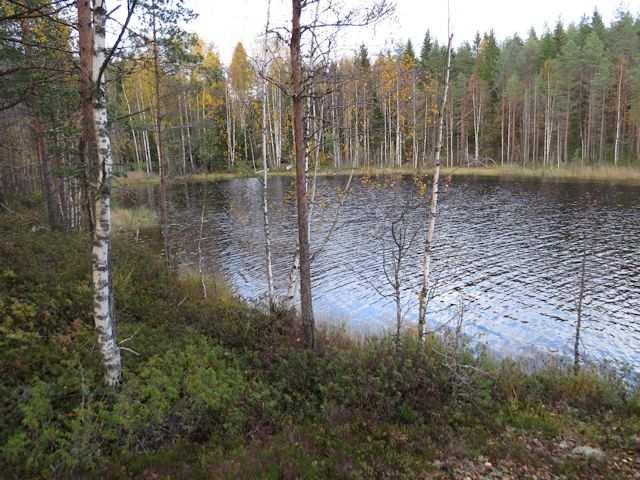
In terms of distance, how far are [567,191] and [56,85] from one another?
35.7m

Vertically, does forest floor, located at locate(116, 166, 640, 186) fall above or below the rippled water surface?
above

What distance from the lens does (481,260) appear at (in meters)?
18.5

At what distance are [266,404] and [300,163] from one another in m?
4.33

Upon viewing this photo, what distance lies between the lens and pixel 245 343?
29.3 ft

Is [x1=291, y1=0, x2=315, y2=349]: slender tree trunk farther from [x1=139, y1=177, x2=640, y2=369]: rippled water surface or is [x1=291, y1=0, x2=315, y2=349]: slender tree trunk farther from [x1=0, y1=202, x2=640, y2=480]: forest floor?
[x1=139, y1=177, x2=640, y2=369]: rippled water surface

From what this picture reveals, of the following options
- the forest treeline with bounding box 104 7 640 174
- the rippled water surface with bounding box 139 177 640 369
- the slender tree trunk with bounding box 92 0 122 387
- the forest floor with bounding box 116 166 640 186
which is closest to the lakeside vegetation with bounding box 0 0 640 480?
the slender tree trunk with bounding box 92 0 122 387

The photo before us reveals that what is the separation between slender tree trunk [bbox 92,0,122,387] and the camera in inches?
217

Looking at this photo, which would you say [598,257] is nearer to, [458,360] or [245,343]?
[458,360]

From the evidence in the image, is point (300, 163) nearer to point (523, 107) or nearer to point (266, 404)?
point (266, 404)

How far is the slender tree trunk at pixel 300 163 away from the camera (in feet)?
25.9

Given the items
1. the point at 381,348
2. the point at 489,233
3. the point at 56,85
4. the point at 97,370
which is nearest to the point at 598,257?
the point at 489,233

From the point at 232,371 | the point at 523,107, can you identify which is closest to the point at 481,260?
the point at 232,371

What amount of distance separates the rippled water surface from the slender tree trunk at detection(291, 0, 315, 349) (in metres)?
1.52

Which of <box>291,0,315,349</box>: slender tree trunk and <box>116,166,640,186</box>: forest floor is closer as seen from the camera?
<box>291,0,315,349</box>: slender tree trunk
